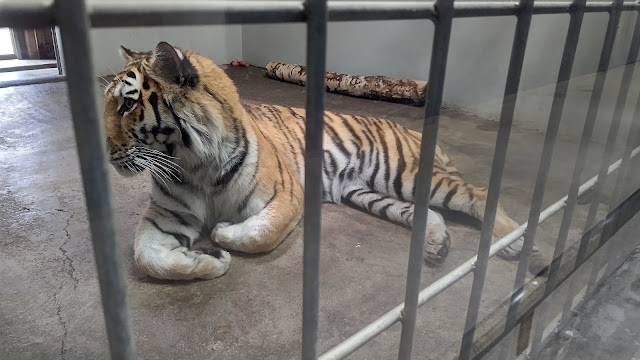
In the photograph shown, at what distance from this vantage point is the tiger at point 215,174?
1.24 m

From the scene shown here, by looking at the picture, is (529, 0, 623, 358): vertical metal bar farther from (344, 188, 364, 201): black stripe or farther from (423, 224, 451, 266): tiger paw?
(344, 188, 364, 201): black stripe

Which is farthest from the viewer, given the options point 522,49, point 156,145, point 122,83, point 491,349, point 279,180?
point 279,180

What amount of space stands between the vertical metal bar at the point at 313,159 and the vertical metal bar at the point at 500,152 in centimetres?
42

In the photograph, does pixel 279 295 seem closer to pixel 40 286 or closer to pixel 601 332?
pixel 40 286

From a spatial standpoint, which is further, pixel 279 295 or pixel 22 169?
pixel 22 169

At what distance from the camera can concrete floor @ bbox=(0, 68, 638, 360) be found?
3.45 ft

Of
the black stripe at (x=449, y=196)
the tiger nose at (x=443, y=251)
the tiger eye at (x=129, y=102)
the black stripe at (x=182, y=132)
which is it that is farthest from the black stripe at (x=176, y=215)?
the black stripe at (x=449, y=196)

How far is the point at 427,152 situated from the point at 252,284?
31.5 inches

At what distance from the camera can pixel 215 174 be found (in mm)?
1445

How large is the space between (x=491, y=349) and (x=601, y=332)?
0.47 m

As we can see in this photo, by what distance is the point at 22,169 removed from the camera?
2031 millimetres

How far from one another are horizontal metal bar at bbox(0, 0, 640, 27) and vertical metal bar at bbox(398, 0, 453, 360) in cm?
2

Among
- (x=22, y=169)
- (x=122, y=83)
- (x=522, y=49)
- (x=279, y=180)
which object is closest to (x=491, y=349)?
(x=522, y=49)

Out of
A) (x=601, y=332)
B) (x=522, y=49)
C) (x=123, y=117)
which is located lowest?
(x=601, y=332)
